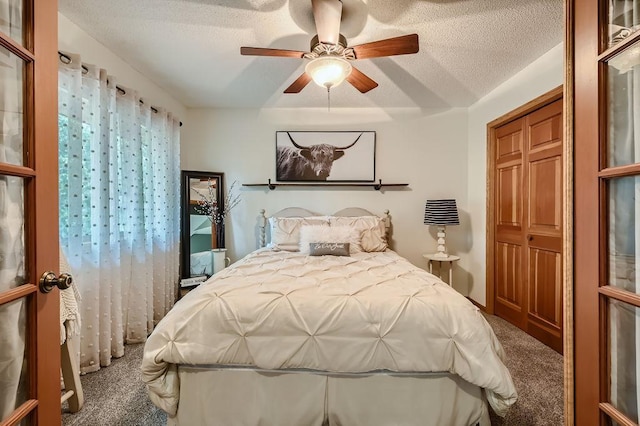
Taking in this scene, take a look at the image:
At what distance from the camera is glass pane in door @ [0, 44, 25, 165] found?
0.77 metres

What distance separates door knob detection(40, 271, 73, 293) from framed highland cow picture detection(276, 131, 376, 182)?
9.28 ft

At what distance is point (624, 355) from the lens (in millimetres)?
842

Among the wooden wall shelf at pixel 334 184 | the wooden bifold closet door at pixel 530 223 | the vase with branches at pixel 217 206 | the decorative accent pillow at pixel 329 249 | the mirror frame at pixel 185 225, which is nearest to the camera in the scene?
the wooden bifold closet door at pixel 530 223

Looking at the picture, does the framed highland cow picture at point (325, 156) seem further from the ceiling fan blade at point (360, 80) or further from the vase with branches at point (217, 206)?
the ceiling fan blade at point (360, 80)

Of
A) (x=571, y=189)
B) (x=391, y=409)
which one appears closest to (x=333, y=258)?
(x=391, y=409)

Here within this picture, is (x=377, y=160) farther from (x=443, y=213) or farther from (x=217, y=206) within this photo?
(x=217, y=206)

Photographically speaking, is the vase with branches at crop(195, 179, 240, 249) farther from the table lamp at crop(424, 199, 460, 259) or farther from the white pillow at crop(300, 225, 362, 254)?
the table lamp at crop(424, 199, 460, 259)

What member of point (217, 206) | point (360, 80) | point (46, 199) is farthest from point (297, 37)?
point (217, 206)

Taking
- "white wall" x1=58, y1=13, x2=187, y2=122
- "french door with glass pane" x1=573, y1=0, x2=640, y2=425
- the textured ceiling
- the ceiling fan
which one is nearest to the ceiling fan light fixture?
the ceiling fan

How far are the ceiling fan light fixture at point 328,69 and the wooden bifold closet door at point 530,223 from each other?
77.3 inches

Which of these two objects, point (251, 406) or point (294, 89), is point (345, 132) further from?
point (251, 406)

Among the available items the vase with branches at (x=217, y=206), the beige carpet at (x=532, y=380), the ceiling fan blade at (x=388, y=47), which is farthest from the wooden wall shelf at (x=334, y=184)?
the beige carpet at (x=532, y=380)

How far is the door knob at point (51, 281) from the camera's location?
0.83m

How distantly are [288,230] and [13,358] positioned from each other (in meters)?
2.39
